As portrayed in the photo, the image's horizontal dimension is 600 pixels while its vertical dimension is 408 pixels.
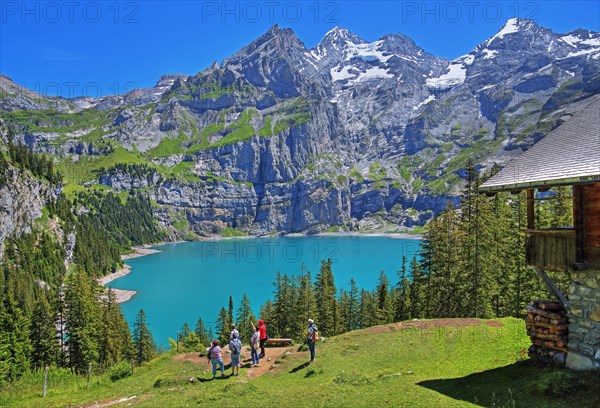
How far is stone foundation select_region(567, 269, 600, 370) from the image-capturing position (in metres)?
14.7

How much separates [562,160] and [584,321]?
20.3ft

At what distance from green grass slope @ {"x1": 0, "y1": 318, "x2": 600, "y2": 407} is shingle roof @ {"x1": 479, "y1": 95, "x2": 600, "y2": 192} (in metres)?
7.16

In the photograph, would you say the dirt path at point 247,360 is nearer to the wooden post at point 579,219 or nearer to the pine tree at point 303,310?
the wooden post at point 579,219

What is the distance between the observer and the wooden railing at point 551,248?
16.0 meters

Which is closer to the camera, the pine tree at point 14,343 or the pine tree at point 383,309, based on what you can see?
the pine tree at point 14,343

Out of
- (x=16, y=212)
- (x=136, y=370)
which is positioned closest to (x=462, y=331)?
(x=136, y=370)

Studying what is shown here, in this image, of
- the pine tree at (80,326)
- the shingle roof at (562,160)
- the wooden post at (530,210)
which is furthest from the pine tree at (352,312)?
the shingle roof at (562,160)

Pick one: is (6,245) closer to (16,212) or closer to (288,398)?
(16,212)

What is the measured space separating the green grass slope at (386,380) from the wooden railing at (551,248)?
4177 mm

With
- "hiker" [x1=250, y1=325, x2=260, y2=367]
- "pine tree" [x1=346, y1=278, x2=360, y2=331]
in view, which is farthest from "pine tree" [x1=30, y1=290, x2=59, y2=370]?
"pine tree" [x1=346, y1=278, x2=360, y2=331]

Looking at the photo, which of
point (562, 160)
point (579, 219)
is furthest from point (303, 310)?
point (562, 160)

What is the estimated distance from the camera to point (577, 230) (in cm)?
1562

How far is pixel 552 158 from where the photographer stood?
53.9 feet

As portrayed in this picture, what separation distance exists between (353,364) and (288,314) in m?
46.0
